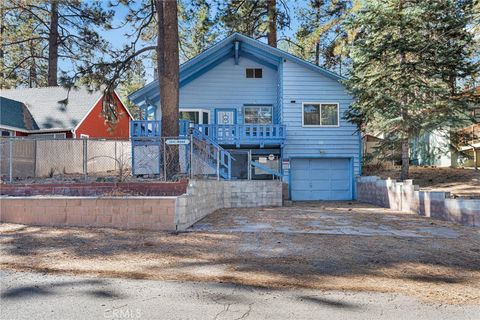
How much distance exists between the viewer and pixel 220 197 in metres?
11.8

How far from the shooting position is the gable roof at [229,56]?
1650cm

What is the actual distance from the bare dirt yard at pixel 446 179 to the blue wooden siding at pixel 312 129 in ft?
8.31

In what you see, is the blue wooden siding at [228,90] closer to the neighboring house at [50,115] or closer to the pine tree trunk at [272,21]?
the neighboring house at [50,115]

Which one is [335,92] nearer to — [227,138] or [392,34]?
[392,34]

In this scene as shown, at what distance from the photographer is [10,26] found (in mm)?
23828

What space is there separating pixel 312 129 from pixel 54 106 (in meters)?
14.2

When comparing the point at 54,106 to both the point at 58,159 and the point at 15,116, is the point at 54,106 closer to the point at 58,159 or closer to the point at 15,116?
the point at 15,116

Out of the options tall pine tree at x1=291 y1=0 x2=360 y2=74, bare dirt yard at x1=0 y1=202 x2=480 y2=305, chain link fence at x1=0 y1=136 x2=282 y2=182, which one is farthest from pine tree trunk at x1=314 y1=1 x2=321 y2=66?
bare dirt yard at x1=0 y1=202 x2=480 y2=305

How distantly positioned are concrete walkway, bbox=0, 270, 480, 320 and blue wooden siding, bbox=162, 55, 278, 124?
44.8ft

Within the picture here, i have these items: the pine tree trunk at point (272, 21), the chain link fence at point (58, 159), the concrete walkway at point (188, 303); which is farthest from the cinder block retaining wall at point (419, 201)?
the pine tree trunk at point (272, 21)

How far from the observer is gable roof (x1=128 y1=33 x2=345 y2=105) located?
54.1ft

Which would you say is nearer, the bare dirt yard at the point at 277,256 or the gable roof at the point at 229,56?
the bare dirt yard at the point at 277,256

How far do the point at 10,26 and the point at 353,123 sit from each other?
22506 mm

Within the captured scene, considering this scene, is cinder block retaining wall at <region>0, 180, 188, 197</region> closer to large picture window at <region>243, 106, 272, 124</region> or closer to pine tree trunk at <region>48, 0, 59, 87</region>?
large picture window at <region>243, 106, 272, 124</region>
